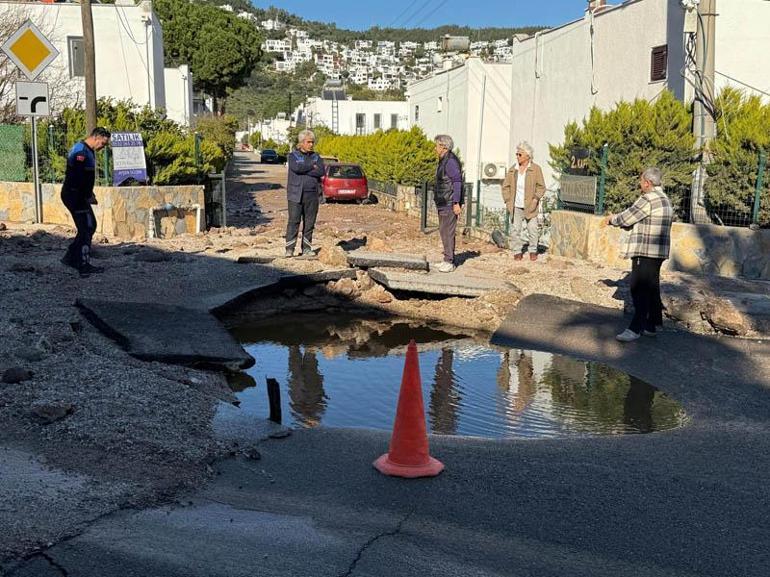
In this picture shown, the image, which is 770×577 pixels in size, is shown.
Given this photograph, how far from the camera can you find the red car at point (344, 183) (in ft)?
107

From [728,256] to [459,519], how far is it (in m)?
10.1

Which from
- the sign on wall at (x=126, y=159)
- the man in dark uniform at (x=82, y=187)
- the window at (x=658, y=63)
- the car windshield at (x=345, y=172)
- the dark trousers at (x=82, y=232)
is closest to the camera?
the man in dark uniform at (x=82, y=187)

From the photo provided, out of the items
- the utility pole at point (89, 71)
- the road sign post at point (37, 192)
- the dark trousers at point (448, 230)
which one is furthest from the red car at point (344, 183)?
the dark trousers at point (448, 230)

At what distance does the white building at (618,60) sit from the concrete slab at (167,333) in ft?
37.5

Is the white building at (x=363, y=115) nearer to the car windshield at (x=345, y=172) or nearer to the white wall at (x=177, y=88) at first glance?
the white wall at (x=177, y=88)

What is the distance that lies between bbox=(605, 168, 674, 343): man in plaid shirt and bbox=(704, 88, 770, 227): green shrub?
209 inches

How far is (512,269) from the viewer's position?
1252 cm

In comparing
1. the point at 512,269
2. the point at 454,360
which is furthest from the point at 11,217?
the point at 454,360

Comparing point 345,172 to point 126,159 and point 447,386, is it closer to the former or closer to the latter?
point 126,159

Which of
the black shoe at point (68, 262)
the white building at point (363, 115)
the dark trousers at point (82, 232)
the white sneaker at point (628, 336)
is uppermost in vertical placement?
the white building at point (363, 115)

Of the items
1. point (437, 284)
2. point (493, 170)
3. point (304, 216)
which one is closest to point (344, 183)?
point (493, 170)

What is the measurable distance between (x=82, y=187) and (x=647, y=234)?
6846 millimetres

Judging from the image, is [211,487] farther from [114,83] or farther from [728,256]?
[114,83]

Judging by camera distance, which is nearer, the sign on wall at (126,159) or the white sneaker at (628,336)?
the white sneaker at (628,336)
